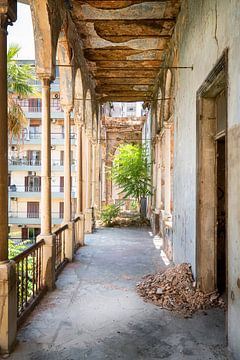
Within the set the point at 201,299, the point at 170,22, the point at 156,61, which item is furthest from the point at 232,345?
the point at 156,61

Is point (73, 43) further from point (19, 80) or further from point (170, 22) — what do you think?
point (19, 80)

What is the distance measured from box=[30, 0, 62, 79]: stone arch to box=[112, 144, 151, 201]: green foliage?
30.3ft

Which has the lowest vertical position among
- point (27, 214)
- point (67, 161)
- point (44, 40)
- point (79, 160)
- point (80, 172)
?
point (27, 214)

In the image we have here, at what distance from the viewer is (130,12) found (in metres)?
7.68

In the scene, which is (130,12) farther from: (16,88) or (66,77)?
(16,88)

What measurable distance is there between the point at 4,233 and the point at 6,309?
0.79 m

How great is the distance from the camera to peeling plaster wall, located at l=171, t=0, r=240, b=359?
11.1ft

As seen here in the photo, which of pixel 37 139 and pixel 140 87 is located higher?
pixel 140 87

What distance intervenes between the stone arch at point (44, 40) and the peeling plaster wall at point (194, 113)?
2.39 metres

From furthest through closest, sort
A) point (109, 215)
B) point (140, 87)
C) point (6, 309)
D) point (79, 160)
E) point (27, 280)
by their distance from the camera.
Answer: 1. point (109, 215)
2. point (140, 87)
3. point (79, 160)
4. point (27, 280)
5. point (6, 309)

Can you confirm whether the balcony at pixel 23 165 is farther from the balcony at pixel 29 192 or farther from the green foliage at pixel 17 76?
the green foliage at pixel 17 76

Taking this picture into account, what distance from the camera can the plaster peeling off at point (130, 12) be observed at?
7.46 m

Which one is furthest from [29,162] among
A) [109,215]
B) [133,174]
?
[133,174]

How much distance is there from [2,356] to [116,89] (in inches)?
473
